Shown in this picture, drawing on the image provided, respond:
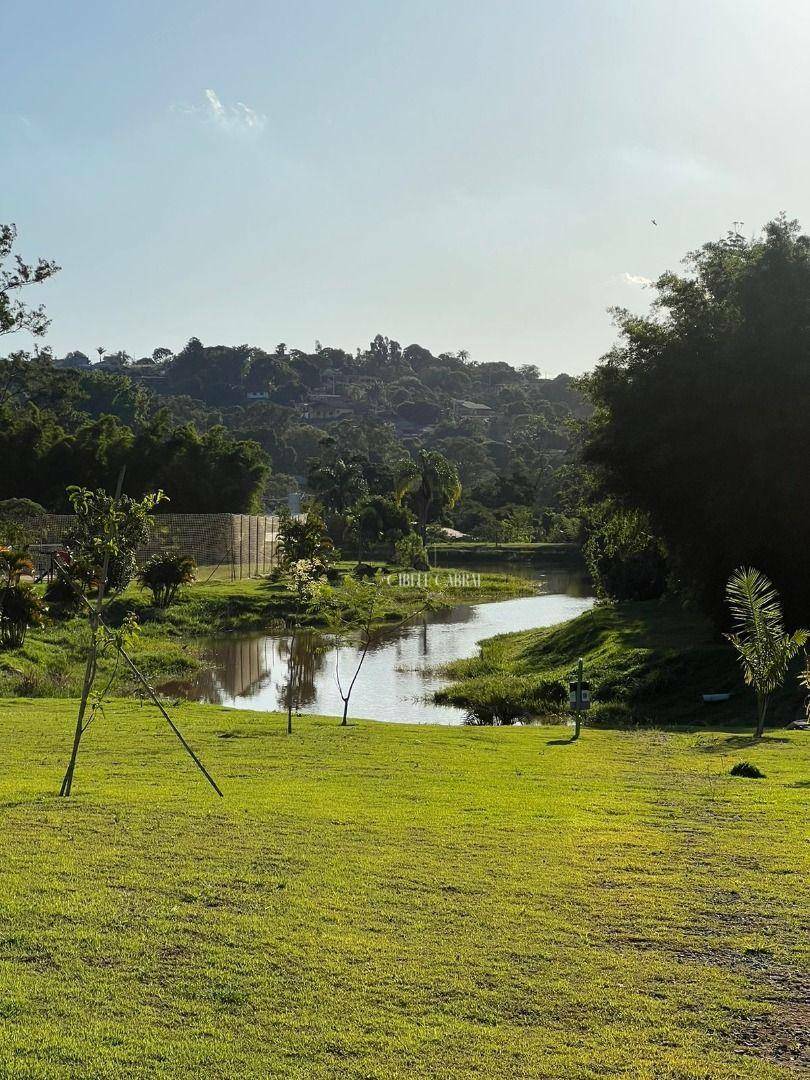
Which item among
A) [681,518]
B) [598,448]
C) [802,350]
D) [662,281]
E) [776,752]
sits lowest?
[776,752]

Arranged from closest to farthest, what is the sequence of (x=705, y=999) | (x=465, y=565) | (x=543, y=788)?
(x=705, y=999), (x=543, y=788), (x=465, y=565)

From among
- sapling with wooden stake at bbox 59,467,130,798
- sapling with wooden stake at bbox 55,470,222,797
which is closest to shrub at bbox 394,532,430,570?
sapling with wooden stake at bbox 55,470,222,797

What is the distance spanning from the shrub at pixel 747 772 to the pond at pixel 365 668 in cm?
1027

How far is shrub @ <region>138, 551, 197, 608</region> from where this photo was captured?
131 feet

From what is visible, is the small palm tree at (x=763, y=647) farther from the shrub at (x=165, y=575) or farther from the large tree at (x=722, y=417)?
the shrub at (x=165, y=575)

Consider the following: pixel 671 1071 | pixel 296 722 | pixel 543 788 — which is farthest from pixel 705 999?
pixel 296 722

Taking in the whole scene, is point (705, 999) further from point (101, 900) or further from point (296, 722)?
point (296, 722)

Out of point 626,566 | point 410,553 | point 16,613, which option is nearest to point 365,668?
point 16,613

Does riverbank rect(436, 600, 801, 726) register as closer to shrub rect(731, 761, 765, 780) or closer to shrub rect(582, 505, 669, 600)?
shrub rect(582, 505, 669, 600)

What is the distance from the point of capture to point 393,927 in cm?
661

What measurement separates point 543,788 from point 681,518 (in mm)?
16369

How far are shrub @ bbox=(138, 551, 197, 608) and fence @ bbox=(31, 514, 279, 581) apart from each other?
367 centimetres

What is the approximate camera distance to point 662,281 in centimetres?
2817

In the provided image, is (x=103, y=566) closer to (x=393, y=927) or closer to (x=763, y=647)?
(x=393, y=927)
